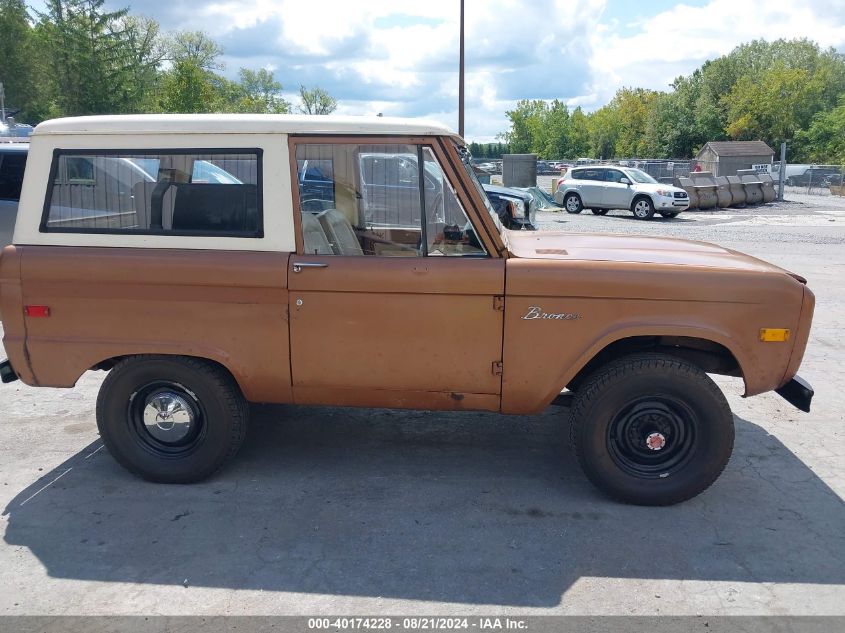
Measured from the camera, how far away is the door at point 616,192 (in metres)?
24.0

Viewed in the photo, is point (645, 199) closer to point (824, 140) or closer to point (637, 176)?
point (637, 176)

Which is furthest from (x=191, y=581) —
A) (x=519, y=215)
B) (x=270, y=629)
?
(x=519, y=215)

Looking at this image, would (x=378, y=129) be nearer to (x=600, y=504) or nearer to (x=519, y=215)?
(x=600, y=504)

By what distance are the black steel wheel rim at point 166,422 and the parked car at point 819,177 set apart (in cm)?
4195

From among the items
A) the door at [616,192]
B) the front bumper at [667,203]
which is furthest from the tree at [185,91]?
the front bumper at [667,203]

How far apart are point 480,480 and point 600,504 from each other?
29.3 inches

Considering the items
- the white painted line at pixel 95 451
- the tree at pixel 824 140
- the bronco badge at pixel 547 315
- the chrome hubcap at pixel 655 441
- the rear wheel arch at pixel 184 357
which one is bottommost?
the white painted line at pixel 95 451

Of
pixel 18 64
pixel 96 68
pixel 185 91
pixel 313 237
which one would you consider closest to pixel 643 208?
pixel 313 237

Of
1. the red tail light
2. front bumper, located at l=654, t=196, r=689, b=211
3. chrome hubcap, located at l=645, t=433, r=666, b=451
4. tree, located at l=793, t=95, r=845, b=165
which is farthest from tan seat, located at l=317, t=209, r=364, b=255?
tree, located at l=793, t=95, r=845, b=165

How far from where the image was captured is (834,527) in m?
4.07

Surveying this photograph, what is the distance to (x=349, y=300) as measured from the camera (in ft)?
13.8

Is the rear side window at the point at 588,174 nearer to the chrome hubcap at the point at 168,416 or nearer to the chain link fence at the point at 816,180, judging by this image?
the chain link fence at the point at 816,180

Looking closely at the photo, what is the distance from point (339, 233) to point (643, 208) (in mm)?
20934

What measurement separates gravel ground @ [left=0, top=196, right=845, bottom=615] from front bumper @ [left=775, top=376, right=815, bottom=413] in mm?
580
